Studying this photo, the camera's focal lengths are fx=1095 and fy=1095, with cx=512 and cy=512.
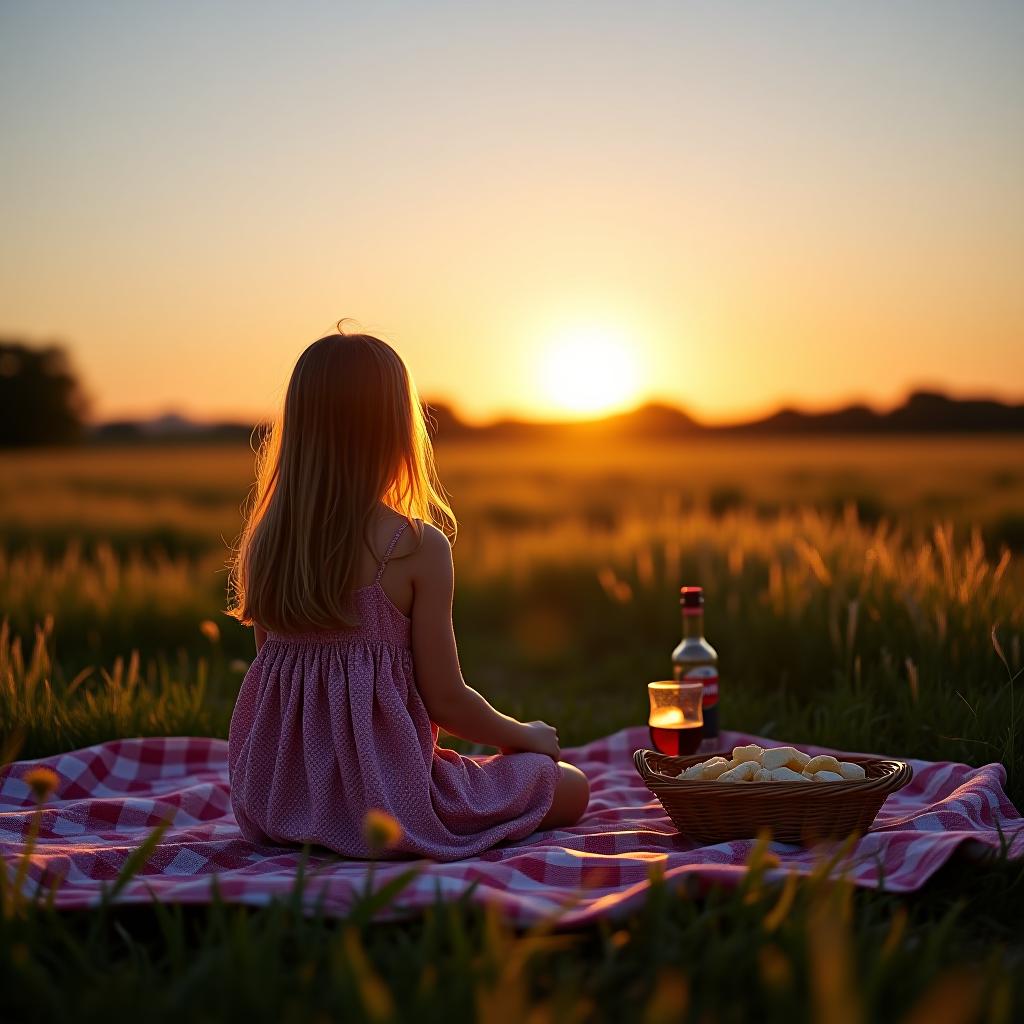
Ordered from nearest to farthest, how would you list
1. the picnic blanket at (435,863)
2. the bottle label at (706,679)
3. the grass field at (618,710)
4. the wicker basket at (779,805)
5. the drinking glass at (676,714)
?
1. the grass field at (618,710)
2. the picnic blanket at (435,863)
3. the wicker basket at (779,805)
4. the drinking glass at (676,714)
5. the bottle label at (706,679)

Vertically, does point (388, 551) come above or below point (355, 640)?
above

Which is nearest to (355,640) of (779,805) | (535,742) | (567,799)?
(535,742)

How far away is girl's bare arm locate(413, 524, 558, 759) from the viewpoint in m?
2.56

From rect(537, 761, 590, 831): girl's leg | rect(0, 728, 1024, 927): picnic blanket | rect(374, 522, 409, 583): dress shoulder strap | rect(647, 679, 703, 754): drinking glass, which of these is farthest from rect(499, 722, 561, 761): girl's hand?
rect(374, 522, 409, 583): dress shoulder strap

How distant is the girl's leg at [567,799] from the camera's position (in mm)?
2803

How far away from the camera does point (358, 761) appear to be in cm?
254

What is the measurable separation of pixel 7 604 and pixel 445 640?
12.1 ft

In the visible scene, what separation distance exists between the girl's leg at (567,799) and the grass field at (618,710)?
0.84m

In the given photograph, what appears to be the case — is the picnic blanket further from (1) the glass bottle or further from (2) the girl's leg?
(1) the glass bottle

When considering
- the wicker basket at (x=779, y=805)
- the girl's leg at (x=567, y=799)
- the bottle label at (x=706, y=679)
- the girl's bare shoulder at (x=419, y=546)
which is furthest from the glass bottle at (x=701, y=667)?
the girl's bare shoulder at (x=419, y=546)

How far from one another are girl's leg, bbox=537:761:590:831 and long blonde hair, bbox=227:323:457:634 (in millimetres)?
725

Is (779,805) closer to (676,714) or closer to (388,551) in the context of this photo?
(676,714)

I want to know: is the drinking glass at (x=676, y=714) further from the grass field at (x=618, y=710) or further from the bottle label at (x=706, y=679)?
the grass field at (x=618, y=710)

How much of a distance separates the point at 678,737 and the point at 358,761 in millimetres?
1044
